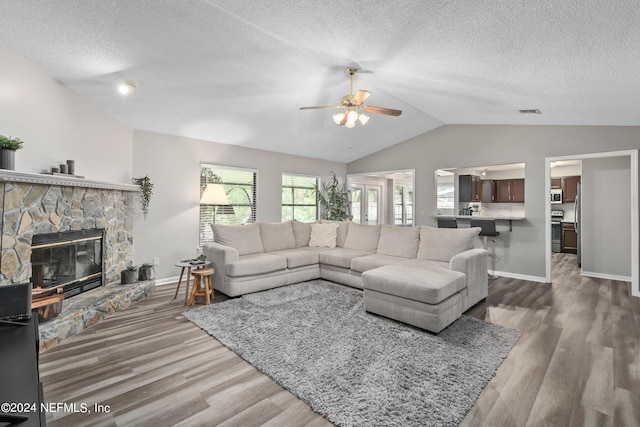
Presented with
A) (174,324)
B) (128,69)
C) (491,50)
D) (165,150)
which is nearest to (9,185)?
(128,69)

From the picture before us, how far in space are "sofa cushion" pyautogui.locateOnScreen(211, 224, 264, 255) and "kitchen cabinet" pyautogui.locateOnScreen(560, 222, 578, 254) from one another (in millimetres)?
7499

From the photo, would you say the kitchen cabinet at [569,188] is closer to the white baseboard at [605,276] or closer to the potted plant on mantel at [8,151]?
the white baseboard at [605,276]

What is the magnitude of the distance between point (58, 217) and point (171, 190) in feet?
6.30

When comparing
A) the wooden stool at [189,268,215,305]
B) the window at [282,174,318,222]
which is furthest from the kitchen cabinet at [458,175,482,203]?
the wooden stool at [189,268,215,305]

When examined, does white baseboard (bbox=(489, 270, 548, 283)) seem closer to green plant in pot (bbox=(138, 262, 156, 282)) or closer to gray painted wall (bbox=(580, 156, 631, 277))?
gray painted wall (bbox=(580, 156, 631, 277))

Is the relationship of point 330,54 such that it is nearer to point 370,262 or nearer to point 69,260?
point 370,262

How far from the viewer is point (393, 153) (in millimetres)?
7016

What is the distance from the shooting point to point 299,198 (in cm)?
716

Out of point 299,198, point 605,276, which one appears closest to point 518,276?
point 605,276

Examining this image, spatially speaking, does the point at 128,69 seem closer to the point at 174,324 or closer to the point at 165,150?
the point at 165,150

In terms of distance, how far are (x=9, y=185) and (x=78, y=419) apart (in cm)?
210

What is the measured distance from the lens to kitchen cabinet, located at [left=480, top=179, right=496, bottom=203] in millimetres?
7969

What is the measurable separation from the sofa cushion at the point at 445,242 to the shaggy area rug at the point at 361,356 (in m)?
1.04

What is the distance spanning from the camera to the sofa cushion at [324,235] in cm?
541
